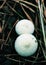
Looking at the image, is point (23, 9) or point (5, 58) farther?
point (23, 9)

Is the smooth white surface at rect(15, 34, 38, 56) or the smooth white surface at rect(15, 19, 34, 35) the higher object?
the smooth white surface at rect(15, 19, 34, 35)

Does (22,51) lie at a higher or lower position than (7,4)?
lower

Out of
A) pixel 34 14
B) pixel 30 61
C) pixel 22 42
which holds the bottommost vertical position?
pixel 30 61

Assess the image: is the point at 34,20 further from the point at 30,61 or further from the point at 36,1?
the point at 30,61

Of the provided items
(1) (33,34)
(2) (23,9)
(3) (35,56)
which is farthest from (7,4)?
(3) (35,56)
